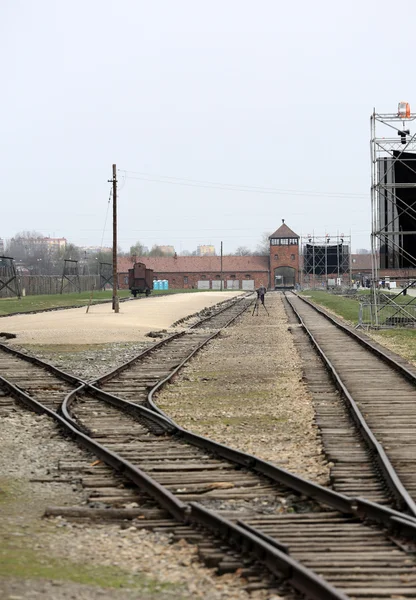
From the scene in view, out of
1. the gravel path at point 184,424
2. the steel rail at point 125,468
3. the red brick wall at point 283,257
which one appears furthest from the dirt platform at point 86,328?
the red brick wall at point 283,257

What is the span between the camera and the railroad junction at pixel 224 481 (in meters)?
6.02

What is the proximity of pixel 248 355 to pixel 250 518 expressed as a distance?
1719 cm

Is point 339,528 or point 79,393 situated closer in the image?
point 339,528

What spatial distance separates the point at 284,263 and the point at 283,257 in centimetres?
113

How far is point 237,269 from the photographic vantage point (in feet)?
503

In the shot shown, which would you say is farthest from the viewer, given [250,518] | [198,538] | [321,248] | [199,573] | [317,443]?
[321,248]

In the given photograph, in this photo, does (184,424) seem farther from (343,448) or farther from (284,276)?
(284,276)

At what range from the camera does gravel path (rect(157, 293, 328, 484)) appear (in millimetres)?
10715

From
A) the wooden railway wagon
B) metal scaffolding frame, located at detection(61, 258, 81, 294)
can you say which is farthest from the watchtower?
the wooden railway wagon

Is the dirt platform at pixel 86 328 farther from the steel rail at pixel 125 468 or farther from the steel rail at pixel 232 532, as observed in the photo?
the steel rail at pixel 232 532

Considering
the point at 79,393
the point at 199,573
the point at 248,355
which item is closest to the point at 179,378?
the point at 79,393

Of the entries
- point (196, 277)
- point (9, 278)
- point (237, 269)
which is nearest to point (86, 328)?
point (9, 278)

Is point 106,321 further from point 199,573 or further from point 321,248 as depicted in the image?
point 321,248

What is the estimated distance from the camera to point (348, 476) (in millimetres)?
8883
